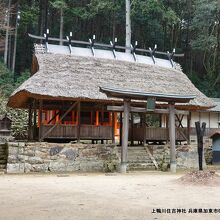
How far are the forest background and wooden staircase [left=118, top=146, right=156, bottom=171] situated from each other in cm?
1462

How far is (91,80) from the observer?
1742cm

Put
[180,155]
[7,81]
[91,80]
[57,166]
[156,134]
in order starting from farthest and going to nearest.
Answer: [7,81], [156,134], [180,155], [91,80], [57,166]

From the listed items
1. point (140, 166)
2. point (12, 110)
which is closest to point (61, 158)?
point (140, 166)

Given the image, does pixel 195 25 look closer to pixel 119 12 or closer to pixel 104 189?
pixel 119 12

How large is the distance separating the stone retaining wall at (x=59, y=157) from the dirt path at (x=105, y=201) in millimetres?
5639

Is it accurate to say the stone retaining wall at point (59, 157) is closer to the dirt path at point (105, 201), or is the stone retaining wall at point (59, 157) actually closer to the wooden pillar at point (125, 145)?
the wooden pillar at point (125, 145)

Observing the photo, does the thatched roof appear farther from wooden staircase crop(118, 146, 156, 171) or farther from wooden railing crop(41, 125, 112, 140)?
wooden staircase crop(118, 146, 156, 171)

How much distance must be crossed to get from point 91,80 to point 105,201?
10.6 m

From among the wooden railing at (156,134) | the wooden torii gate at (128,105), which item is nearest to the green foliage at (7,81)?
the wooden railing at (156,134)

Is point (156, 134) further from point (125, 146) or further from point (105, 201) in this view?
point (105, 201)

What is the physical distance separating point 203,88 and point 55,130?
73.7 ft

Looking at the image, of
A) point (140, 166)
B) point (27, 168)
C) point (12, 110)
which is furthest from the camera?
point (12, 110)

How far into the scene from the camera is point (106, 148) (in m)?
17.0

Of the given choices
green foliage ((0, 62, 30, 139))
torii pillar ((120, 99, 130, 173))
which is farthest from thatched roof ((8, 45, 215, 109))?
green foliage ((0, 62, 30, 139))
